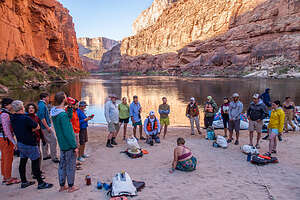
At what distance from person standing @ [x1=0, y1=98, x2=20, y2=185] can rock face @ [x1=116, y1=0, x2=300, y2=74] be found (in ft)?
215

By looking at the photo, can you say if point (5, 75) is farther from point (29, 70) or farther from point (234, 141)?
point (234, 141)

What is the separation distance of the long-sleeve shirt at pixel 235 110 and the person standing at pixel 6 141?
6.90 m

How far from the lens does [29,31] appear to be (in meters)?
50.1

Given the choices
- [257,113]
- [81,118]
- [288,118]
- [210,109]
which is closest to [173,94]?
[288,118]

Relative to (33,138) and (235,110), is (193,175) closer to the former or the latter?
(235,110)

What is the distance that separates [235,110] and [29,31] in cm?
5722

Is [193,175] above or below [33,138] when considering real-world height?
below

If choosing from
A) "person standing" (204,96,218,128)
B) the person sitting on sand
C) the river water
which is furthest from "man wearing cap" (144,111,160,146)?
the river water

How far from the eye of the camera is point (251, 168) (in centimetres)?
530

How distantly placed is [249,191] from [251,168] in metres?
1.35

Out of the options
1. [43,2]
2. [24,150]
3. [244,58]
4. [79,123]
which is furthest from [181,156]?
[244,58]

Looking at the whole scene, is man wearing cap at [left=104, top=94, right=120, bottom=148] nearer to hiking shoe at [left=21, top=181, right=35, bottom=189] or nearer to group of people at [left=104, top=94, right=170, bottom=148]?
group of people at [left=104, top=94, right=170, bottom=148]

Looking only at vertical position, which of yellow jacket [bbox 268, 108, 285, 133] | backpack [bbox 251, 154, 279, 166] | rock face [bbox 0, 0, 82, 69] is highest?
rock face [bbox 0, 0, 82, 69]

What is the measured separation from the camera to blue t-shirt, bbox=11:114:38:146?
12.5ft
